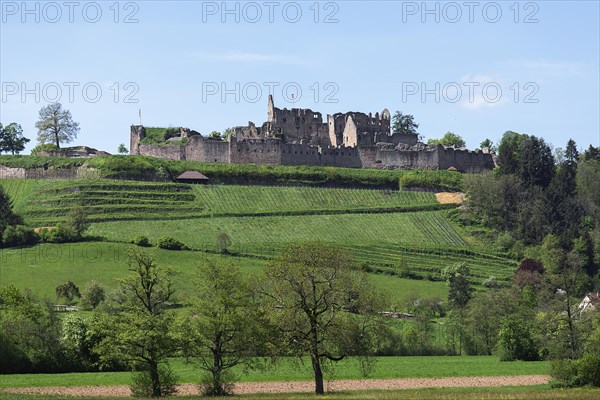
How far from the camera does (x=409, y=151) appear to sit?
492 ft

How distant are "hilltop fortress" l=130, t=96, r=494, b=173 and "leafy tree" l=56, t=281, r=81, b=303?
54.6 meters

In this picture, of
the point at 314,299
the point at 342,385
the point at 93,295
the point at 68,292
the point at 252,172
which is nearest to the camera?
the point at 314,299

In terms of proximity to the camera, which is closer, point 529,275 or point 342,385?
point 342,385

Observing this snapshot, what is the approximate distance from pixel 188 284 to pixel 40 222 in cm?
2740

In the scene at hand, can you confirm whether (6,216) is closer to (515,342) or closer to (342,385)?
(515,342)

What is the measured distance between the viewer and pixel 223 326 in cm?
5219

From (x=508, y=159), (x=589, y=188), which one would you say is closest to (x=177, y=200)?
(x=508, y=159)

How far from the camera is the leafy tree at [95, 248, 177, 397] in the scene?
165 feet

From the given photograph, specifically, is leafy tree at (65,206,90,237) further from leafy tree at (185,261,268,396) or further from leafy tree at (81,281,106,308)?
leafy tree at (185,261,268,396)

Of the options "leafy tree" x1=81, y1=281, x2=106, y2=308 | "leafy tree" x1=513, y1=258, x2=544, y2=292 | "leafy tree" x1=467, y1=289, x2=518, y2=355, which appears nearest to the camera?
"leafy tree" x1=467, y1=289, x2=518, y2=355

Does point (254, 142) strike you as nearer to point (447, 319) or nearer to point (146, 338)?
point (447, 319)

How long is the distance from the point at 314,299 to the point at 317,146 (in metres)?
95.9

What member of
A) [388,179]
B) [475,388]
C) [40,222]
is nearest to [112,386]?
[475,388]

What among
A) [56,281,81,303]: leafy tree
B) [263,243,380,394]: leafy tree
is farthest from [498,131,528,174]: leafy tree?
Result: [263,243,380,394]: leafy tree
